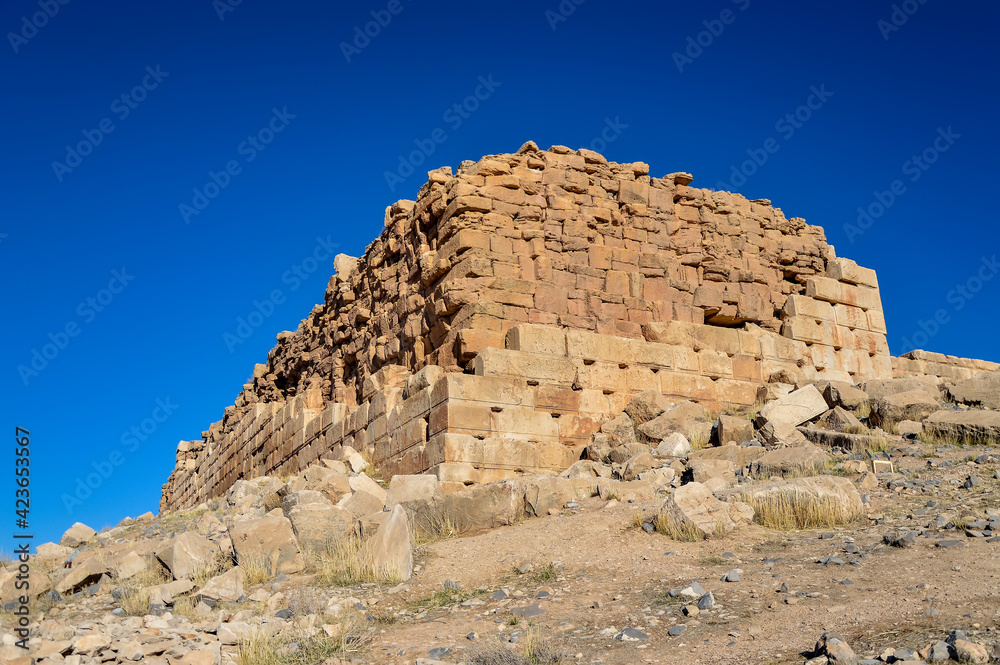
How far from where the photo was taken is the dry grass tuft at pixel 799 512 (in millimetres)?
6238

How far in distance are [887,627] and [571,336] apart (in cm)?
706

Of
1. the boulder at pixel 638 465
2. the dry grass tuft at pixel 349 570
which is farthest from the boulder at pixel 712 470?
the dry grass tuft at pixel 349 570

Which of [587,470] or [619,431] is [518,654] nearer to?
[587,470]

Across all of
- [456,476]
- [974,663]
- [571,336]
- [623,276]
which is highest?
[623,276]

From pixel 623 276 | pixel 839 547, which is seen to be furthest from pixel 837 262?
pixel 839 547

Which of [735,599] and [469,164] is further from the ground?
[469,164]

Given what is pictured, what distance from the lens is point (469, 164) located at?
11.9 meters

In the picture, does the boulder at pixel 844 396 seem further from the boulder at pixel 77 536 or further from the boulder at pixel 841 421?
the boulder at pixel 77 536

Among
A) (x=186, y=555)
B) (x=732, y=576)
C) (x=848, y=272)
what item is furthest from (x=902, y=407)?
(x=186, y=555)

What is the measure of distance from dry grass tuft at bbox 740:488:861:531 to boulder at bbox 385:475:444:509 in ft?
9.99

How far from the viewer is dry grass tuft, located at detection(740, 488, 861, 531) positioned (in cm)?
624

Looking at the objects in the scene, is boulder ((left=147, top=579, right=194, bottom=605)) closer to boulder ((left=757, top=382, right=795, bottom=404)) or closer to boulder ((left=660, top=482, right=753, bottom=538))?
boulder ((left=660, top=482, right=753, bottom=538))

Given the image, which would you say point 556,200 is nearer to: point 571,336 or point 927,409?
point 571,336

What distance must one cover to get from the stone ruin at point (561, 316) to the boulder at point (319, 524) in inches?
96.0
